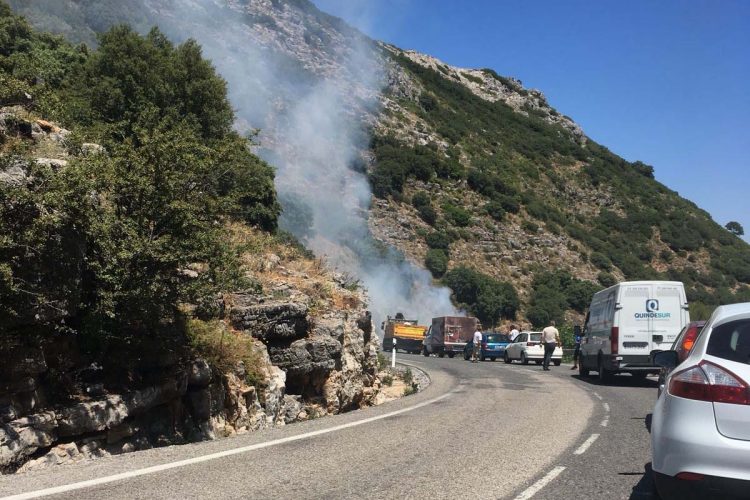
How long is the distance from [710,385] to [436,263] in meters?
53.7

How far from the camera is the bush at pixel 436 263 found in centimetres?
5780

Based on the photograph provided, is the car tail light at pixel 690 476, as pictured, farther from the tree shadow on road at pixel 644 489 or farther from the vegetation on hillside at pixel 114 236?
the vegetation on hillside at pixel 114 236

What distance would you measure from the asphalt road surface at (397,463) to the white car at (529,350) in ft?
64.8

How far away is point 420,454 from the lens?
762 cm

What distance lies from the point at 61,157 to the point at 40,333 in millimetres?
3062

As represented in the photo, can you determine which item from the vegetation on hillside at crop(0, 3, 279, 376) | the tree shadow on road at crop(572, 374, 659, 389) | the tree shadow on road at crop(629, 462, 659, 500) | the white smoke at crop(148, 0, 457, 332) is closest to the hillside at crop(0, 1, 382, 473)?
the vegetation on hillside at crop(0, 3, 279, 376)

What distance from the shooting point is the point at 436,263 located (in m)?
57.9

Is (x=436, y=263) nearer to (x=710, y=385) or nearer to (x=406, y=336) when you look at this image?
(x=406, y=336)

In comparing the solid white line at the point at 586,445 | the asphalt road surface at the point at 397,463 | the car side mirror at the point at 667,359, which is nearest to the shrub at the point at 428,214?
the asphalt road surface at the point at 397,463

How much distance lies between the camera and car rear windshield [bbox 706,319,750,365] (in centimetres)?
442

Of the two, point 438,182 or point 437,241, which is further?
point 438,182

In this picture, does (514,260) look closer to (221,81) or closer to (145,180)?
(221,81)

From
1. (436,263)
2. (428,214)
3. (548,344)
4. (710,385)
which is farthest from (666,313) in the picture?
(428,214)

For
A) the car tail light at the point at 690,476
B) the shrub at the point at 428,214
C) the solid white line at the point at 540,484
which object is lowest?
the solid white line at the point at 540,484
